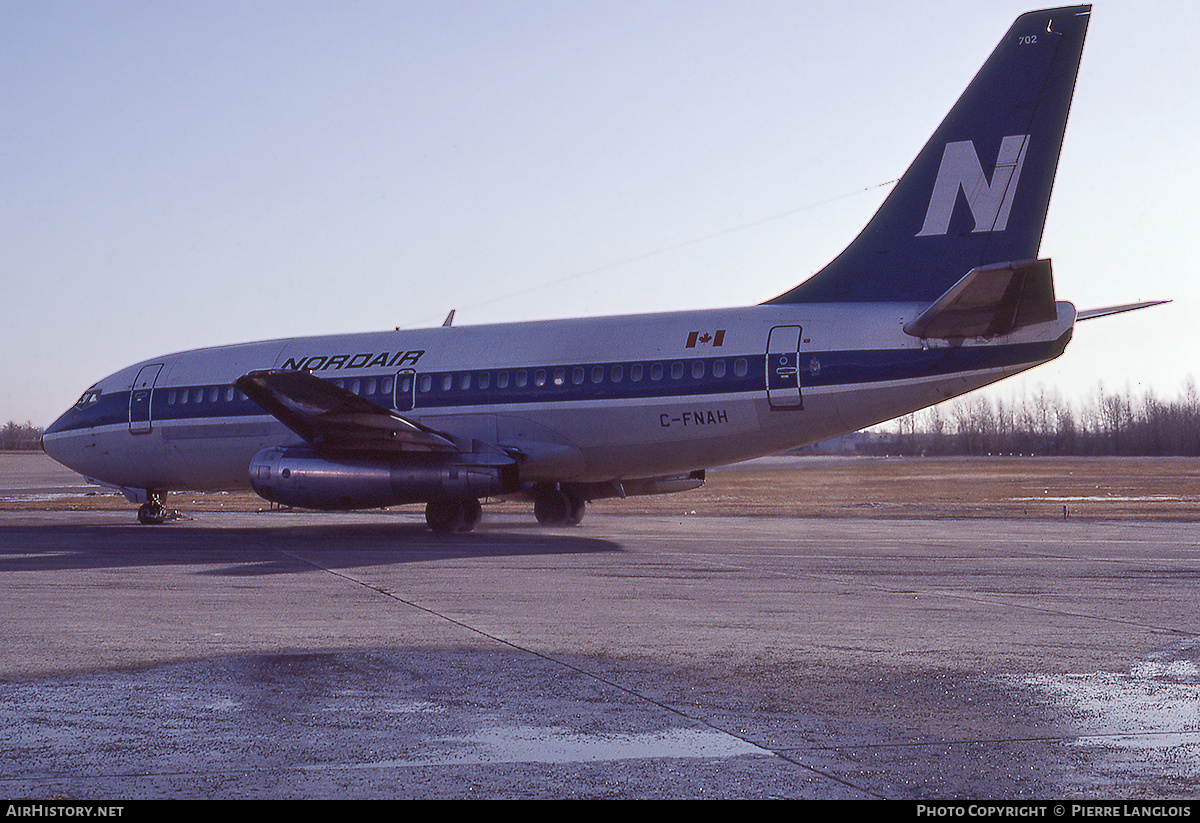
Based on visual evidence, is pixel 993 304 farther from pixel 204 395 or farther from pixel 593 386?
pixel 204 395

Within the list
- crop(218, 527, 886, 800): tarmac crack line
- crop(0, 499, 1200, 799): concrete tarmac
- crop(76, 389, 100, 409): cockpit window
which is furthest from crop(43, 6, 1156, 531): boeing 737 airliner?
crop(218, 527, 886, 800): tarmac crack line

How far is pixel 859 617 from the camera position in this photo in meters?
9.85

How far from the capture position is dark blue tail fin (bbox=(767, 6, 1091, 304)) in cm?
1728

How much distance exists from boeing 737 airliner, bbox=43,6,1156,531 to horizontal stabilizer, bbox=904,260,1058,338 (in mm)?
35

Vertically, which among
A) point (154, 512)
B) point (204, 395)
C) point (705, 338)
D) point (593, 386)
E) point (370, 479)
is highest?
point (705, 338)

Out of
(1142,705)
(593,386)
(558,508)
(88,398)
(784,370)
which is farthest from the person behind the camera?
(88,398)

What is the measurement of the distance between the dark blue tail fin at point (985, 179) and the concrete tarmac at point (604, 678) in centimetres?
545

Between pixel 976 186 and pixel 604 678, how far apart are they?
13524 millimetres

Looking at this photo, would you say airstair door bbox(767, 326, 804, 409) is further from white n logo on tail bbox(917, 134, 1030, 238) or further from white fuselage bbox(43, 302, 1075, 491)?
white n logo on tail bbox(917, 134, 1030, 238)

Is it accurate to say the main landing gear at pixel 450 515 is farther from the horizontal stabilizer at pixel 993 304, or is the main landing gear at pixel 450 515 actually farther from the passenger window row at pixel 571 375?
the horizontal stabilizer at pixel 993 304

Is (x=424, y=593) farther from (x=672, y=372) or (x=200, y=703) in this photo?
(x=672, y=372)

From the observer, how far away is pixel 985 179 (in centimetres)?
1780

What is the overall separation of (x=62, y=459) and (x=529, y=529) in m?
12.5

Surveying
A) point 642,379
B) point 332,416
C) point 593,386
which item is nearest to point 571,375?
point 593,386
